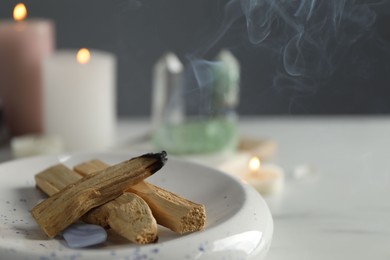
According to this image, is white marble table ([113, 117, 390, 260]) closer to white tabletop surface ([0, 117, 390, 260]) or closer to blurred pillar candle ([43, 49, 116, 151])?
white tabletop surface ([0, 117, 390, 260])

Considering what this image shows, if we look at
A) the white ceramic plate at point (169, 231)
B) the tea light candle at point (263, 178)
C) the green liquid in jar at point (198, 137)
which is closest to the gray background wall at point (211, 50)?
the green liquid in jar at point (198, 137)

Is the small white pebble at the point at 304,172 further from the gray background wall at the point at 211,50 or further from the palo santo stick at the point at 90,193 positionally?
the palo santo stick at the point at 90,193

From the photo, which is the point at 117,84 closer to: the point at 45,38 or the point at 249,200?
the point at 45,38

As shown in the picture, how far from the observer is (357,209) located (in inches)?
36.7

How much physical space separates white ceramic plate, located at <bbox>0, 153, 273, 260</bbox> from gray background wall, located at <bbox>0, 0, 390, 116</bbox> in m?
0.57

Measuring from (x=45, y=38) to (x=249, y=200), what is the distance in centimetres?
75

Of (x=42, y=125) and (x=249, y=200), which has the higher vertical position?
(x=249, y=200)

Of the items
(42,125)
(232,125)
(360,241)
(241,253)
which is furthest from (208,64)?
(241,253)

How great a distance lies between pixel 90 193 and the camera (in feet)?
2.14

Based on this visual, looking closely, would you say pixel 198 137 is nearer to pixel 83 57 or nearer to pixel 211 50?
pixel 83 57

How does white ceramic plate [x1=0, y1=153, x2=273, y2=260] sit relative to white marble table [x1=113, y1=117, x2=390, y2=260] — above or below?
above

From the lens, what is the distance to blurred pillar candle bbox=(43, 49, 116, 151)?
1.25m

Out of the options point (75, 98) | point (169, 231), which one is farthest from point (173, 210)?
point (75, 98)

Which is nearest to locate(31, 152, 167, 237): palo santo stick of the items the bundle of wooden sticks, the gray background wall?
the bundle of wooden sticks
